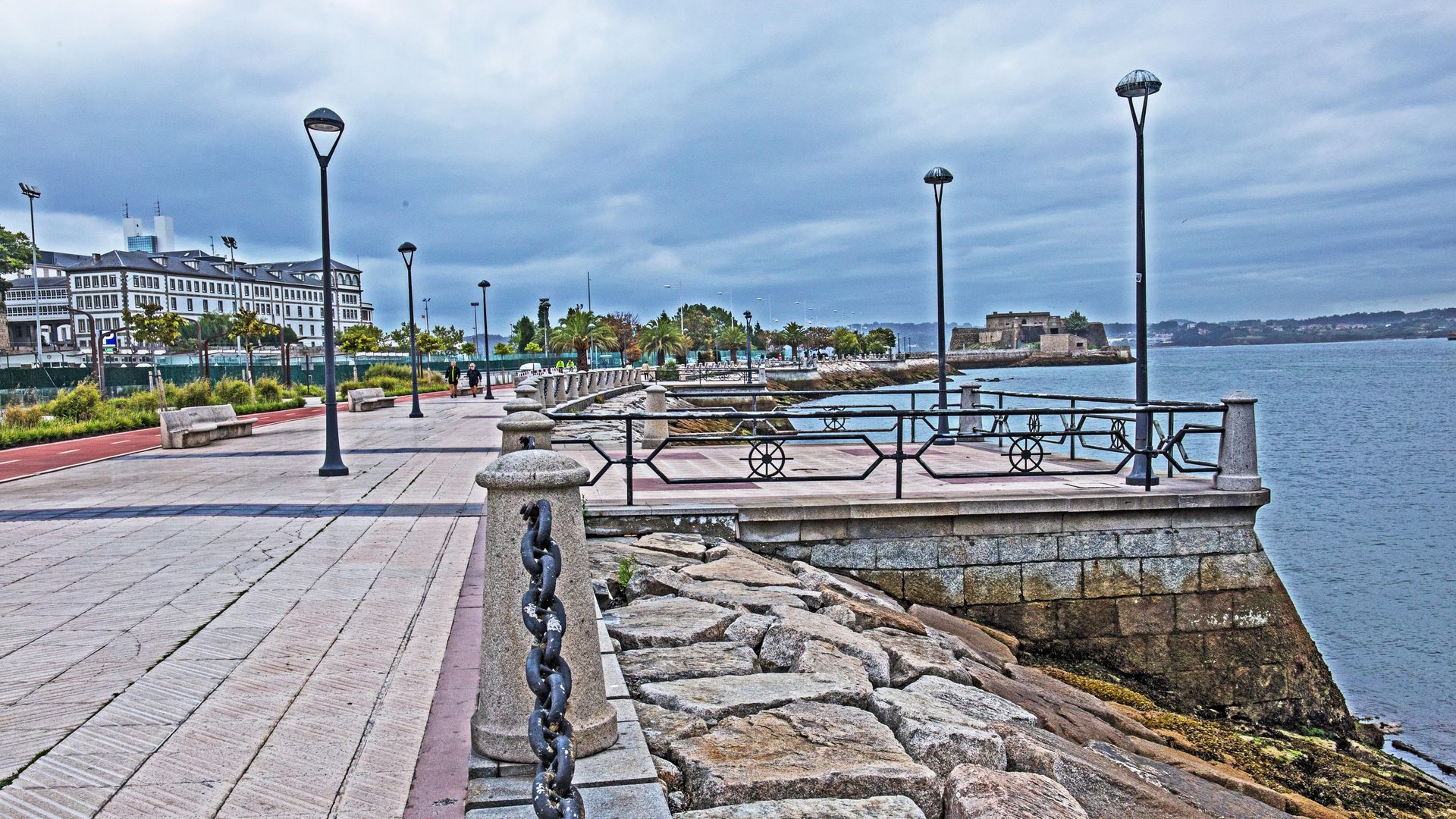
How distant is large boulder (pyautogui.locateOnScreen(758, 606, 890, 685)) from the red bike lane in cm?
1328

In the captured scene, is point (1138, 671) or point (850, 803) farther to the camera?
point (1138, 671)

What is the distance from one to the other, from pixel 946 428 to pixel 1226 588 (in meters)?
8.14

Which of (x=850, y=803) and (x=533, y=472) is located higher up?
(x=533, y=472)

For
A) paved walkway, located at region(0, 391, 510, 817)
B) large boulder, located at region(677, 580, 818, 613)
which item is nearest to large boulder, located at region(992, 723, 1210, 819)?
large boulder, located at region(677, 580, 818, 613)

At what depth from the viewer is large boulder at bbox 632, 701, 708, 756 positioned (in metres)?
4.10

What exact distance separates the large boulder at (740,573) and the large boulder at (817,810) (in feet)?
11.8

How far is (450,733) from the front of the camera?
4090mm

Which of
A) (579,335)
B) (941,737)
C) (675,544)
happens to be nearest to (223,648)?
(941,737)

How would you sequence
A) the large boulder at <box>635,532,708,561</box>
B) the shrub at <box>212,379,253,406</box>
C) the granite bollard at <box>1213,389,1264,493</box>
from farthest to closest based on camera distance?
the shrub at <box>212,379,253,406</box> < the granite bollard at <box>1213,389,1264,493</box> < the large boulder at <box>635,532,708,561</box>

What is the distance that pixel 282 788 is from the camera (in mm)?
3537

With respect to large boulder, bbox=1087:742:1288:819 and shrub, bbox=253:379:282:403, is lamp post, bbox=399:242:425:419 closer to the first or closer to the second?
shrub, bbox=253:379:282:403

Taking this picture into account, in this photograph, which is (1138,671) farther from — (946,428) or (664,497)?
(946,428)

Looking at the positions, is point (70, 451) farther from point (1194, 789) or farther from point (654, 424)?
point (1194, 789)

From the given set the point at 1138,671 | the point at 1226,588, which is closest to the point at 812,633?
the point at 1138,671
